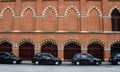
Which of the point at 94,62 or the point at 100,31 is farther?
the point at 100,31

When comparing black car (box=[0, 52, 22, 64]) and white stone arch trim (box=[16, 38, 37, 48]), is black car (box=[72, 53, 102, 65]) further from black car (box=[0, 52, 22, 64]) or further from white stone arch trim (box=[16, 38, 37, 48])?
white stone arch trim (box=[16, 38, 37, 48])

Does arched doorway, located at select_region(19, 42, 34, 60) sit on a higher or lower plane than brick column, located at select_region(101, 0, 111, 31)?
lower

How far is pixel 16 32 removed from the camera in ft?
115

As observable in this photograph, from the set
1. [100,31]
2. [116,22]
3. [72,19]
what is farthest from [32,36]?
[116,22]

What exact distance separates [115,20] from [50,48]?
33.4 ft

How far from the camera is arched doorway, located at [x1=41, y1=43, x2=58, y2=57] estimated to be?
115 feet

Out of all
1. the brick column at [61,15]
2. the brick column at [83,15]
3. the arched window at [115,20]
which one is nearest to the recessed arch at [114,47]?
the arched window at [115,20]

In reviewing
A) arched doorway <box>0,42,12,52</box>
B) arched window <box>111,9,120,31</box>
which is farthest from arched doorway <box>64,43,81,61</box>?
arched doorway <box>0,42,12,52</box>

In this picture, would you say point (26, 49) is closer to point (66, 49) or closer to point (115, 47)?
point (66, 49)

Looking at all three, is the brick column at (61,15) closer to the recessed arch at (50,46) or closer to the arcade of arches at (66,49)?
the recessed arch at (50,46)

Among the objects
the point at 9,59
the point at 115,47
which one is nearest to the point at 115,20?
the point at 115,47

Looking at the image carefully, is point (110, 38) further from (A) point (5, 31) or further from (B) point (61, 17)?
(A) point (5, 31)

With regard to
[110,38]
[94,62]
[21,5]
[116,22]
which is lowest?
[94,62]

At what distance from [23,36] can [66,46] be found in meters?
6.31
